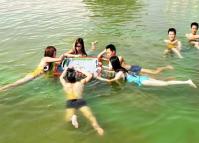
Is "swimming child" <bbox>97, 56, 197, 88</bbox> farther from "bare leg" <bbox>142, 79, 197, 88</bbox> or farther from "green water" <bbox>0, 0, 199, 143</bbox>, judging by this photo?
"green water" <bbox>0, 0, 199, 143</bbox>

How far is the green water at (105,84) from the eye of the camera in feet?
29.3

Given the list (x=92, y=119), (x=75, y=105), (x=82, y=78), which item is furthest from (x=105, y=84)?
(x=92, y=119)

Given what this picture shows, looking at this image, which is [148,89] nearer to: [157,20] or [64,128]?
[64,128]

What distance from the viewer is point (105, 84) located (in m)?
11.6

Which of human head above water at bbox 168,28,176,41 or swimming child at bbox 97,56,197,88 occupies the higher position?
human head above water at bbox 168,28,176,41

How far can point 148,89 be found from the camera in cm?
1113

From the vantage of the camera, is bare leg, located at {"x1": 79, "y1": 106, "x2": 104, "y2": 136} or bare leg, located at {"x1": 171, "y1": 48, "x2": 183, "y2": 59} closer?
bare leg, located at {"x1": 79, "y1": 106, "x2": 104, "y2": 136}

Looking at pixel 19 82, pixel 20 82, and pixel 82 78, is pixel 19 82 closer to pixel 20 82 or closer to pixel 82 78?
pixel 20 82

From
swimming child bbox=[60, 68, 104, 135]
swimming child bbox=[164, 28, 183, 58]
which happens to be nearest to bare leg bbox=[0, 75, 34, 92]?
swimming child bbox=[60, 68, 104, 135]

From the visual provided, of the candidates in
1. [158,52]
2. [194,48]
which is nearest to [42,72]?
[158,52]

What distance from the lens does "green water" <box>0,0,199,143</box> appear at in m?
8.93

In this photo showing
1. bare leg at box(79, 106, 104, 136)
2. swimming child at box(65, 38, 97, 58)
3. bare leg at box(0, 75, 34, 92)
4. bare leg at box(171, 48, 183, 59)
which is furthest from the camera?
bare leg at box(171, 48, 183, 59)

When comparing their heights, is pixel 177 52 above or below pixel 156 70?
above

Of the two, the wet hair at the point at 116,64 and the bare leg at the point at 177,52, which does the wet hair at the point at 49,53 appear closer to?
the wet hair at the point at 116,64
